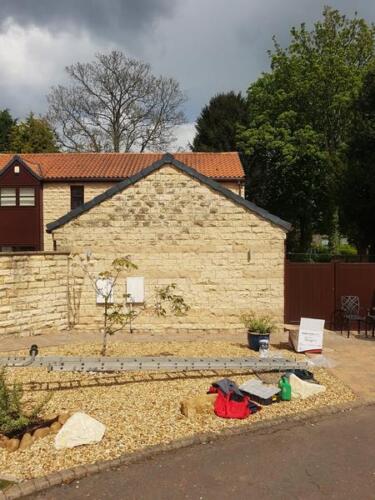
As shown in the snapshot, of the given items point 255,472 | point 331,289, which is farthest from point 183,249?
point 255,472

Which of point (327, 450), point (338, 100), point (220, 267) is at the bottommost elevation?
point (327, 450)

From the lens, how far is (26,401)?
725 cm

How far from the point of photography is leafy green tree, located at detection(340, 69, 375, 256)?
84.9ft

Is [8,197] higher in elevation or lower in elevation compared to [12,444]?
higher

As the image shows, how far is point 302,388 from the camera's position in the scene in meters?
7.89

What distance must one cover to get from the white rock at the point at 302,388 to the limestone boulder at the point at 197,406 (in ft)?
5.13

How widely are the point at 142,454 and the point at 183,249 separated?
27.0 ft

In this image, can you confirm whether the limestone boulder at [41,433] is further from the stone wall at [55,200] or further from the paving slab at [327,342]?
the stone wall at [55,200]

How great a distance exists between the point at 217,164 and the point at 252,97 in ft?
48.0

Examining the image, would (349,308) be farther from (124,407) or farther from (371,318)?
(124,407)

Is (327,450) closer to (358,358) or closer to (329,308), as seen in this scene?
(358,358)

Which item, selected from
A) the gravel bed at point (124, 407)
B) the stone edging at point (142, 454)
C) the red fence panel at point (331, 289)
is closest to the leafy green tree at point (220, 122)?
the red fence panel at point (331, 289)

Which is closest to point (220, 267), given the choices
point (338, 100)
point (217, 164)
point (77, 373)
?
point (77, 373)

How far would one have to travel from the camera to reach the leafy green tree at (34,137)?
40500mm
